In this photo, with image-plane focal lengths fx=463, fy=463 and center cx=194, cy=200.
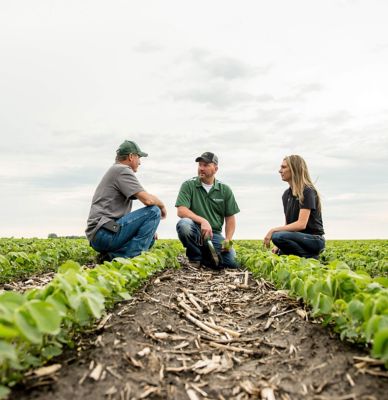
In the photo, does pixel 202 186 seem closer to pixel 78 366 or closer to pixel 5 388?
pixel 78 366

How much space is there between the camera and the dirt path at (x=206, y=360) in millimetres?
2611

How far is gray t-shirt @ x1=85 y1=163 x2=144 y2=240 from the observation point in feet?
21.0

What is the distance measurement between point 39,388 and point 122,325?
3.88 ft

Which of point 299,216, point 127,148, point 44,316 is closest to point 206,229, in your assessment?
point 299,216

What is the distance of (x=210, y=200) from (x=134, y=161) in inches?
67.7

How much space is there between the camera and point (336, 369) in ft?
9.29

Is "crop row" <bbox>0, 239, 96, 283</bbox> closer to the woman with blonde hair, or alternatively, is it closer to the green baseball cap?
the green baseball cap

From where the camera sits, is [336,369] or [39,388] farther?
[336,369]

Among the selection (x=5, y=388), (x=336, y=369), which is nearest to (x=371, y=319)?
(x=336, y=369)

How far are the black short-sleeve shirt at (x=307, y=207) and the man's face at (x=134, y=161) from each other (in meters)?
2.49

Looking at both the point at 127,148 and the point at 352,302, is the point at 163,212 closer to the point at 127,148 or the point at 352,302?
the point at 127,148

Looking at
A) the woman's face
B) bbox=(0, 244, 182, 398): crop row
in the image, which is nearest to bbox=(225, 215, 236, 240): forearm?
the woman's face

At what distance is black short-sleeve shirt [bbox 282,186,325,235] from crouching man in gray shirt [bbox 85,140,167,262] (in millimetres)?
2081

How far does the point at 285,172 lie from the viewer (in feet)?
23.7
